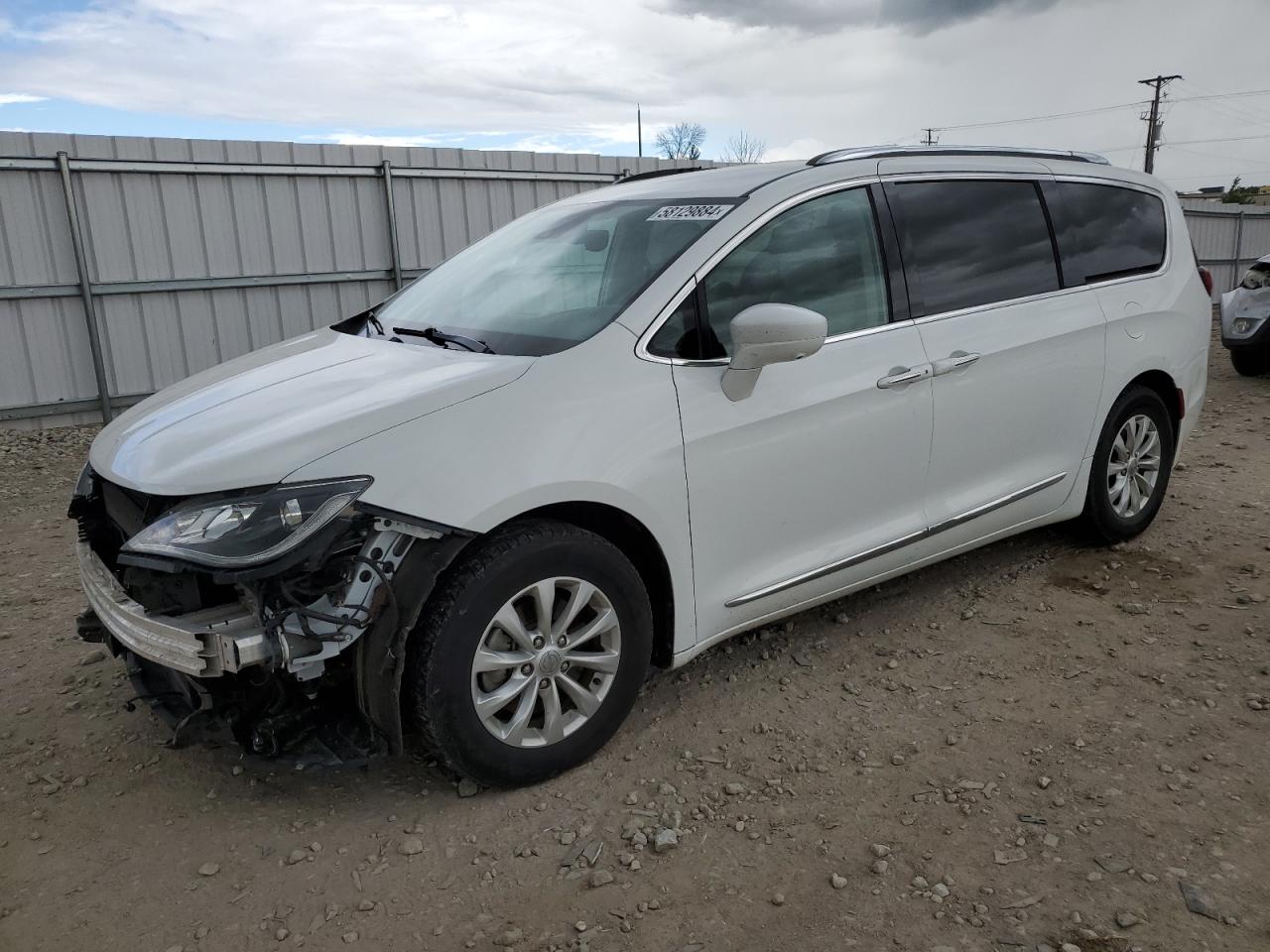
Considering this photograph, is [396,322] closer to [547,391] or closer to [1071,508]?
[547,391]

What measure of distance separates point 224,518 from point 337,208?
26.8 ft

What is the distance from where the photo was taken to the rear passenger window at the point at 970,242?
3576mm

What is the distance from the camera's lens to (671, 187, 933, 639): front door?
9.86 feet

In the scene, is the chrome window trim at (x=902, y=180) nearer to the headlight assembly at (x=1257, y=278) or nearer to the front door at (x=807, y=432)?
the front door at (x=807, y=432)

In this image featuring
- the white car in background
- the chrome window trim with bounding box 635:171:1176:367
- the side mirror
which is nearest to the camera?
the side mirror

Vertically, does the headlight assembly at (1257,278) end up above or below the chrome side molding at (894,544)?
above

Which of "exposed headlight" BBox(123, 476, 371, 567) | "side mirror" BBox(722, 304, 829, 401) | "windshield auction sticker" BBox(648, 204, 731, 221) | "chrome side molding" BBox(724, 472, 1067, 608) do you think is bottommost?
"chrome side molding" BBox(724, 472, 1067, 608)

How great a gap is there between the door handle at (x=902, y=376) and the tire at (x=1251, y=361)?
8.09 meters

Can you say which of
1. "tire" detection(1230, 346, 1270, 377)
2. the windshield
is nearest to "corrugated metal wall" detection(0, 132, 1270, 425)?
the windshield

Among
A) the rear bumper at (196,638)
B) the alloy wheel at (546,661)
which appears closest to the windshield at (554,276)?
the alloy wheel at (546,661)

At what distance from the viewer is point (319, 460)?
2449mm

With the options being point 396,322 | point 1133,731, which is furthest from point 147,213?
point 1133,731

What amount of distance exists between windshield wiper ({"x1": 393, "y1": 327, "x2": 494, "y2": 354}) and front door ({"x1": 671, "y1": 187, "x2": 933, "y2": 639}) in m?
0.63

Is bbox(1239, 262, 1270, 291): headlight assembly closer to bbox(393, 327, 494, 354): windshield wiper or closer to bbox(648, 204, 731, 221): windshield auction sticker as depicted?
bbox(648, 204, 731, 221): windshield auction sticker
